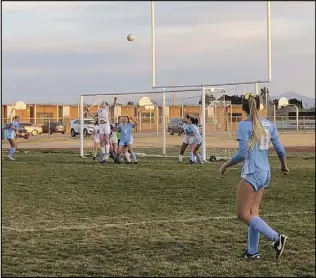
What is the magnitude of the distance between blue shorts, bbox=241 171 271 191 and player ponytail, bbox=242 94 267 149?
221mm

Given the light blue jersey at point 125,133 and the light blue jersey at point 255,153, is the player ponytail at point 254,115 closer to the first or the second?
the light blue jersey at point 255,153

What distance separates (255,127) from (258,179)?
323 mm

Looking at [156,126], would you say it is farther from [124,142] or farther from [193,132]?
[193,132]

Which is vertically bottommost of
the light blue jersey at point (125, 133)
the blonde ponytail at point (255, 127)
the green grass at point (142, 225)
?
the green grass at point (142, 225)

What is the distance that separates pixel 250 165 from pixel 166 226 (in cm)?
766

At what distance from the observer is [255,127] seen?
9.62 feet

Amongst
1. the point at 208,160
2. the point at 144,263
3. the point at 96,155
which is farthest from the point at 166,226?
the point at 96,155

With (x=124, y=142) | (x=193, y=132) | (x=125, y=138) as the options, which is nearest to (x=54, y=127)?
(x=124, y=142)

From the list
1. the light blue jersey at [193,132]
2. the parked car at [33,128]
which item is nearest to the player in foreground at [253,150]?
the light blue jersey at [193,132]

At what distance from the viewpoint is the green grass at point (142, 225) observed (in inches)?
320

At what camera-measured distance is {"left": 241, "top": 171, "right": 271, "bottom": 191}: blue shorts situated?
3.08 meters

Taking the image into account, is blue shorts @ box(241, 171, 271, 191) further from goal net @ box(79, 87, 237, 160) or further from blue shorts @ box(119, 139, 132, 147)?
blue shorts @ box(119, 139, 132, 147)

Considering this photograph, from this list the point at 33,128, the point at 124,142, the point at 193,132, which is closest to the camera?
the point at 193,132

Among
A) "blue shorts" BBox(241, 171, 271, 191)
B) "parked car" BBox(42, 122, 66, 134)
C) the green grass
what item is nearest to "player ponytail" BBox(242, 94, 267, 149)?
"blue shorts" BBox(241, 171, 271, 191)
